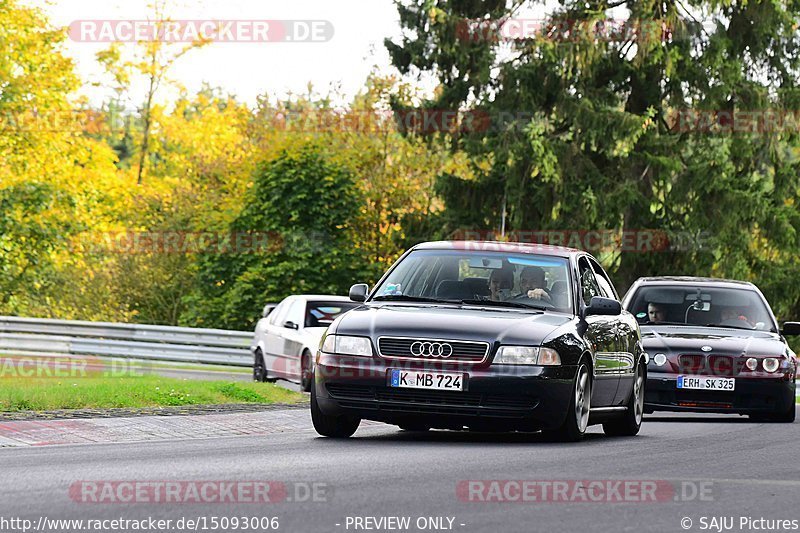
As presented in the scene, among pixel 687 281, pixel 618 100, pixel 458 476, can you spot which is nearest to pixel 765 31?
pixel 618 100

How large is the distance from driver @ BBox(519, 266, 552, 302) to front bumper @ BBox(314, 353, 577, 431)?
108 centimetres

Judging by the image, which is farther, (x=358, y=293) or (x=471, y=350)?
(x=358, y=293)

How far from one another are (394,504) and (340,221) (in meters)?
36.4

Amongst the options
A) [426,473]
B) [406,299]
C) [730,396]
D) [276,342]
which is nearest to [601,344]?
[406,299]

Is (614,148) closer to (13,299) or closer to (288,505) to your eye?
(13,299)

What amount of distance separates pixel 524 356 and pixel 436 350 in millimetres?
681

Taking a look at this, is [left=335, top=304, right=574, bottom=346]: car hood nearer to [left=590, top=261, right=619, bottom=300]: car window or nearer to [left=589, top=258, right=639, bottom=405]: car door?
[left=589, top=258, right=639, bottom=405]: car door

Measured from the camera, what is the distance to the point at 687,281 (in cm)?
1809

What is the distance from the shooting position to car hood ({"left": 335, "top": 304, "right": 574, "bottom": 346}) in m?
11.4

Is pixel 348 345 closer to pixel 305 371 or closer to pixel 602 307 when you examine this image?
pixel 602 307

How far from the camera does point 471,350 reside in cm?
1134

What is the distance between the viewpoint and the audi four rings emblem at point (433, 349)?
11359 millimetres

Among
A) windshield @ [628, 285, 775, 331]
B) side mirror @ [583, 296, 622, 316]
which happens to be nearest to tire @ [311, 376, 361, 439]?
side mirror @ [583, 296, 622, 316]

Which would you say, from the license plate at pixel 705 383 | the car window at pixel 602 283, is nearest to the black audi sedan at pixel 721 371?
the license plate at pixel 705 383
